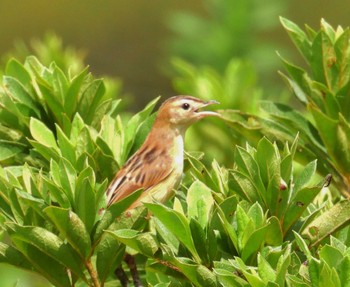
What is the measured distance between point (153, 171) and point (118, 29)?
7556mm

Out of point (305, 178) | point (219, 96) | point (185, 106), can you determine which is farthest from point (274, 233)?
point (219, 96)

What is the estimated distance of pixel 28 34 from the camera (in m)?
11.0

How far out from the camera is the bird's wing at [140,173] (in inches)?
136

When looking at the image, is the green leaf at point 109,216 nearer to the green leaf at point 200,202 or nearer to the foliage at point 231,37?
the green leaf at point 200,202

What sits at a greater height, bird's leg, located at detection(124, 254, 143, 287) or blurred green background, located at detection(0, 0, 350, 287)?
blurred green background, located at detection(0, 0, 350, 287)

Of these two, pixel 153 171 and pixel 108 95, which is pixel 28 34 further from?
pixel 153 171

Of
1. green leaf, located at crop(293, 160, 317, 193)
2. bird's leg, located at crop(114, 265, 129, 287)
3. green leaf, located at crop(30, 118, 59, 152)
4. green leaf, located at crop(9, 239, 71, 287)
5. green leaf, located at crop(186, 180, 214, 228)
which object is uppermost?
green leaf, located at crop(30, 118, 59, 152)

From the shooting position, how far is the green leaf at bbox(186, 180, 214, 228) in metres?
2.72

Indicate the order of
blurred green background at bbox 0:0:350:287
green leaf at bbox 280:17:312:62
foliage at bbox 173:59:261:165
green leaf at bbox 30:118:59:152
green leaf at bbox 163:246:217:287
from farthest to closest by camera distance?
blurred green background at bbox 0:0:350:287 → foliage at bbox 173:59:261:165 → green leaf at bbox 280:17:312:62 → green leaf at bbox 30:118:59:152 → green leaf at bbox 163:246:217:287

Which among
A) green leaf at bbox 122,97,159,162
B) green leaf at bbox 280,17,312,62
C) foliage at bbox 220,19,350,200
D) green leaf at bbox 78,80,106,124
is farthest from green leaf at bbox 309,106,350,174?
green leaf at bbox 78,80,106,124

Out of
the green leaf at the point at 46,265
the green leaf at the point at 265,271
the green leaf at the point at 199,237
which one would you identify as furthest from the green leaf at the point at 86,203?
the green leaf at the point at 265,271

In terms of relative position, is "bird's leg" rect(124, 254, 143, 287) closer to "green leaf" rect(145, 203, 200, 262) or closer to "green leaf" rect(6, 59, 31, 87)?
"green leaf" rect(145, 203, 200, 262)

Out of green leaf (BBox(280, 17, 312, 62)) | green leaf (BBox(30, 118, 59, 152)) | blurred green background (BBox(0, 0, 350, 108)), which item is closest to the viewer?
green leaf (BBox(30, 118, 59, 152))

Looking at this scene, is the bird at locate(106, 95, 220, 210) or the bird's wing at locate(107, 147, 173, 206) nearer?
the bird's wing at locate(107, 147, 173, 206)
